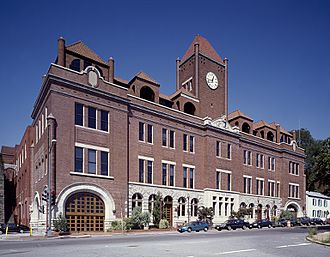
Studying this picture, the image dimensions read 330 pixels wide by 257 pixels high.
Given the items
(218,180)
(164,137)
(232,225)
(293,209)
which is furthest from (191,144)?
(293,209)

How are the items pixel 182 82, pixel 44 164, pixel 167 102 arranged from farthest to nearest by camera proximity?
pixel 182 82 → pixel 167 102 → pixel 44 164

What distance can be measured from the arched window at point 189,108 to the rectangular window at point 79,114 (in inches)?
770

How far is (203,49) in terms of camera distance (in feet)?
200

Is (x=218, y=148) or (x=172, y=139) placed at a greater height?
(x=172, y=139)

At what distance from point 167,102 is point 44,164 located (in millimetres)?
19957

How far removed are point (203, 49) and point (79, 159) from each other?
3057 cm

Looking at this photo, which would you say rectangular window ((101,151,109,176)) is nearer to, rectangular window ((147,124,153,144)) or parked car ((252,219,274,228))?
rectangular window ((147,124,153,144))

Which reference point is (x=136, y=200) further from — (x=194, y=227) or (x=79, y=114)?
(x=79, y=114)

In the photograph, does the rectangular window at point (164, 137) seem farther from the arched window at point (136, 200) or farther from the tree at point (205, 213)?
the tree at point (205, 213)

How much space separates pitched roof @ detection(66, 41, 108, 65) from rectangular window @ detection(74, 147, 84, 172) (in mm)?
10881

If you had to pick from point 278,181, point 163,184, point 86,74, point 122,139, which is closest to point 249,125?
point 278,181

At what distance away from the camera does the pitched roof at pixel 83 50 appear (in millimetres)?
42562

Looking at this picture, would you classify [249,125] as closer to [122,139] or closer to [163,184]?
[163,184]

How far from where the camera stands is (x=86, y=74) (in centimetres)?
4081
